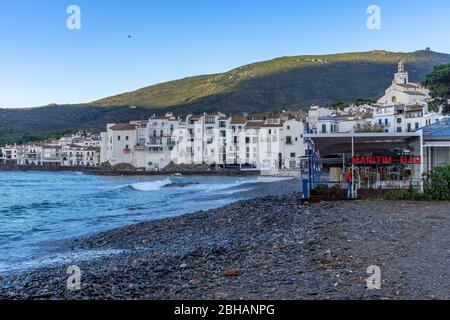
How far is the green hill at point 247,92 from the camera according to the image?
474ft

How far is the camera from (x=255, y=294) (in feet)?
22.0

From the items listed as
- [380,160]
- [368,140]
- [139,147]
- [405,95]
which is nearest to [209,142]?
[139,147]

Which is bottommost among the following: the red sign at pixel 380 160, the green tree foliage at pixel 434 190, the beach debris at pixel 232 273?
the beach debris at pixel 232 273

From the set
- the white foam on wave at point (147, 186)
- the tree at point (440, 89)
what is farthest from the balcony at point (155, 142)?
the tree at point (440, 89)

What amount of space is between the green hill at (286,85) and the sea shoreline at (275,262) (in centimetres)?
12035

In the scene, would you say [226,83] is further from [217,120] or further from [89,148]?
[217,120]

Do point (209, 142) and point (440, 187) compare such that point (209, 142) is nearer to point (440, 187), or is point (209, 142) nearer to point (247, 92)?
point (247, 92)

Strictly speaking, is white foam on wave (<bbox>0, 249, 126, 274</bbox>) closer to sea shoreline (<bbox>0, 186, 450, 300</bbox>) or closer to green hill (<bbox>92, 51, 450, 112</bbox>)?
sea shoreline (<bbox>0, 186, 450, 300</bbox>)

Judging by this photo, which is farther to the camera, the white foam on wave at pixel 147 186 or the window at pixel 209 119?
the window at pixel 209 119

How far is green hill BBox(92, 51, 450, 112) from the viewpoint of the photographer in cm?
14538

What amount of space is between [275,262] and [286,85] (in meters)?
152

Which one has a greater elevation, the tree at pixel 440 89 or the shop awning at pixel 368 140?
the tree at pixel 440 89

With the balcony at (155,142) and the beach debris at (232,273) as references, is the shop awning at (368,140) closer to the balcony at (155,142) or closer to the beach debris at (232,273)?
the beach debris at (232,273)

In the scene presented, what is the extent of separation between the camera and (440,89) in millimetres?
43094
